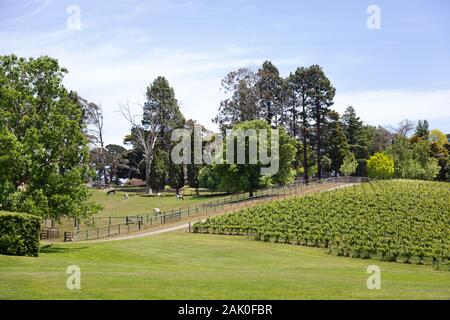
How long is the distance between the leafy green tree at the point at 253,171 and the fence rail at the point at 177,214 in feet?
5.22

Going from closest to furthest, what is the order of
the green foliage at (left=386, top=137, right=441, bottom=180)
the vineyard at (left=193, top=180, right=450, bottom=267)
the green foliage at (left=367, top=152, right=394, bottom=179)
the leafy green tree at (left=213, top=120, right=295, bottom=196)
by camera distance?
the vineyard at (left=193, top=180, right=450, bottom=267), the leafy green tree at (left=213, top=120, right=295, bottom=196), the green foliage at (left=367, top=152, right=394, bottom=179), the green foliage at (left=386, top=137, right=441, bottom=180)

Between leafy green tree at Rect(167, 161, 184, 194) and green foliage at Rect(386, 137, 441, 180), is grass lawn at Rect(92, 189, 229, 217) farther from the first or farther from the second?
green foliage at Rect(386, 137, 441, 180)

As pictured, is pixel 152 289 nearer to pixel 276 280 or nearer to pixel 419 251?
pixel 276 280

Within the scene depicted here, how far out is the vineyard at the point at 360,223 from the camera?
33.8m

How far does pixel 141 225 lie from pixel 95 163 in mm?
47996

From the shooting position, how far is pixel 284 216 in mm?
46594

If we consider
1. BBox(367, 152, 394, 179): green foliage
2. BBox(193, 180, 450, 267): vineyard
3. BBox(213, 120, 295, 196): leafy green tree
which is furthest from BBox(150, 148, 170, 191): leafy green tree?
BBox(367, 152, 394, 179): green foliage

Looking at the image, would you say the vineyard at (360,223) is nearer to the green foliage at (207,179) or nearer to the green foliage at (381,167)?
the green foliage at (381,167)

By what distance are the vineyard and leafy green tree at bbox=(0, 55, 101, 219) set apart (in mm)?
16628

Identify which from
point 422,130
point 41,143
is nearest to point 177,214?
point 41,143

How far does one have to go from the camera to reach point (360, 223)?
42156mm

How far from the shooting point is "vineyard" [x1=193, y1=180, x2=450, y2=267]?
111 feet

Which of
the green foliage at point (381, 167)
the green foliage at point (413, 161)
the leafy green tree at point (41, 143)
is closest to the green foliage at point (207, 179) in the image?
the green foliage at point (381, 167)
